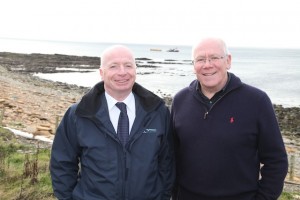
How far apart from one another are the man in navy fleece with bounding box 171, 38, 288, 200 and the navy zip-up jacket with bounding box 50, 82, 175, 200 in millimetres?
278

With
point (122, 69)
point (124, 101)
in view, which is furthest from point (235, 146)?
point (122, 69)

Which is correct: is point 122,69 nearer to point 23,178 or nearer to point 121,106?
point 121,106

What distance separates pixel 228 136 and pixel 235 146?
0.32 feet

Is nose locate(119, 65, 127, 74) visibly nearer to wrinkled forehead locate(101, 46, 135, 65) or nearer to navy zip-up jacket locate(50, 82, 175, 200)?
wrinkled forehead locate(101, 46, 135, 65)

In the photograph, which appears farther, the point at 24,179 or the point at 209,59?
the point at 24,179

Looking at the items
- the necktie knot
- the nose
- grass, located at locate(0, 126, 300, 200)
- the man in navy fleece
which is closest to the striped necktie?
the necktie knot

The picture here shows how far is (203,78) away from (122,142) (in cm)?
84

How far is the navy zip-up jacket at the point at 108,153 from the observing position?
289 cm

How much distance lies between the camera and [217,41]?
315 cm

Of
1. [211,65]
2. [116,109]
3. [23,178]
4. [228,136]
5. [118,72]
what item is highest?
[211,65]

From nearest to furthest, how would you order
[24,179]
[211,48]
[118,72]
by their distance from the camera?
[118,72]
[211,48]
[24,179]

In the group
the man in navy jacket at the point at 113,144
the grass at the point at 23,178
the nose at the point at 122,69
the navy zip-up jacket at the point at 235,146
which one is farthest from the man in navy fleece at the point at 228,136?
the grass at the point at 23,178

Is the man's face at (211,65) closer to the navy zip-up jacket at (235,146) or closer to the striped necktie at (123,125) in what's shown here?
the navy zip-up jacket at (235,146)

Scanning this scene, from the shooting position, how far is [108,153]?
289 cm
